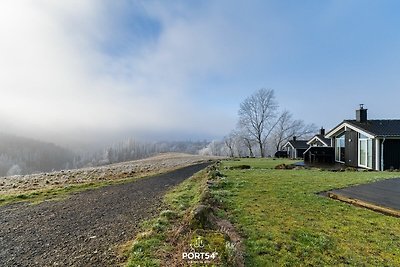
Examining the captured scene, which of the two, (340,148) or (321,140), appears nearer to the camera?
(340,148)

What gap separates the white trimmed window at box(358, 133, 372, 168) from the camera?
18.2 meters

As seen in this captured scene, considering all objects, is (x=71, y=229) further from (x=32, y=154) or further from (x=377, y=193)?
(x=32, y=154)

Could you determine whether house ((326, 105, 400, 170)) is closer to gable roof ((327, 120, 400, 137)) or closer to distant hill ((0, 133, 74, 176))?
gable roof ((327, 120, 400, 137))

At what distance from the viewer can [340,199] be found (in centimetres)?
763

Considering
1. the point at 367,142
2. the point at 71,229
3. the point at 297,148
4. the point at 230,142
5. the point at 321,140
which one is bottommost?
the point at 71,229

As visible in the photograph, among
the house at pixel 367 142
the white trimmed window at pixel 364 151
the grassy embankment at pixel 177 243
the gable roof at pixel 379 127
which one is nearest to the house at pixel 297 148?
→ the house at pixel 367 142

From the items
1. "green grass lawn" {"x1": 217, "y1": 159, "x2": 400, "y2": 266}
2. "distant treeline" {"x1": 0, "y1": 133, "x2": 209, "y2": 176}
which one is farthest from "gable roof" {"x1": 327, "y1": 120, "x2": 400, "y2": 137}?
"distant treeline" {"x1": 0, "y1": 133, "x2": 209, "y2": 176}

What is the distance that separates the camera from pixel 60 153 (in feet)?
490

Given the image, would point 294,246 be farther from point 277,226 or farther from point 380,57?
point 380,57

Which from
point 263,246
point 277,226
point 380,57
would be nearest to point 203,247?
point 263,246

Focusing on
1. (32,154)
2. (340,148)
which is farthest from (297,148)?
(32,154)

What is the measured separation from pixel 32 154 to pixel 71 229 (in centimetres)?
15385

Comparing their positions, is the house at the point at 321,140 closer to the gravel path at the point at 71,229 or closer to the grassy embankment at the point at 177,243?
the gravel path at the point at 71,229

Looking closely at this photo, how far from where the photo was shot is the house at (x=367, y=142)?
679 inches
